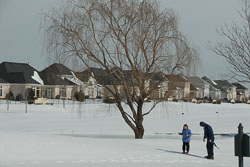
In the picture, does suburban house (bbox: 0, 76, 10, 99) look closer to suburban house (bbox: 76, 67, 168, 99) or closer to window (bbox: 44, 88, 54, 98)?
window (bbox: 44, 88, 54, 98)

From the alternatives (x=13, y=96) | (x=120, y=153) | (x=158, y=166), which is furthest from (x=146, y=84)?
(x=13, y=96)

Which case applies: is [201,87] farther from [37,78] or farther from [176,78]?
[176,78]

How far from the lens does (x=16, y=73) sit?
214ft

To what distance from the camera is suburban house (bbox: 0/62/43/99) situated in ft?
206

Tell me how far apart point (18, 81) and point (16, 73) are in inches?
90.4

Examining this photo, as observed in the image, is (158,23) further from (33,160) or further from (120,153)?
(33,160)

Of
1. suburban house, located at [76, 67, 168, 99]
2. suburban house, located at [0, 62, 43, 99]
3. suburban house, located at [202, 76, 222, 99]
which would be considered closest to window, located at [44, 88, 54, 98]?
suburban house, located at [0, 62, 43, 99]

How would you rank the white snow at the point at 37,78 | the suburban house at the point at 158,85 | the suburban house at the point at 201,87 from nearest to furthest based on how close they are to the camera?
the suburban house at the point at 158,85
the white snow at the point at 37,78
the suburban house at the point at 201,87

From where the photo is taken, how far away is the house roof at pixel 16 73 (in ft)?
209

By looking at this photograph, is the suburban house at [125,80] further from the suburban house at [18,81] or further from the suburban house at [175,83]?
the suburban house at [18,81]

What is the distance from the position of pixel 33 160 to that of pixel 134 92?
10.0 metres

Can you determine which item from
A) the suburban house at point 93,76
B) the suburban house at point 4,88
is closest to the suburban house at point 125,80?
the suburban house at point 93,76

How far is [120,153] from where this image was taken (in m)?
13.2

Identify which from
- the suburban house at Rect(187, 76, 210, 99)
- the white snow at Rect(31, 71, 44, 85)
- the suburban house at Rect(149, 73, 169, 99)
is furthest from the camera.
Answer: the suburban house at Rect(187, 76, 210, 99)
